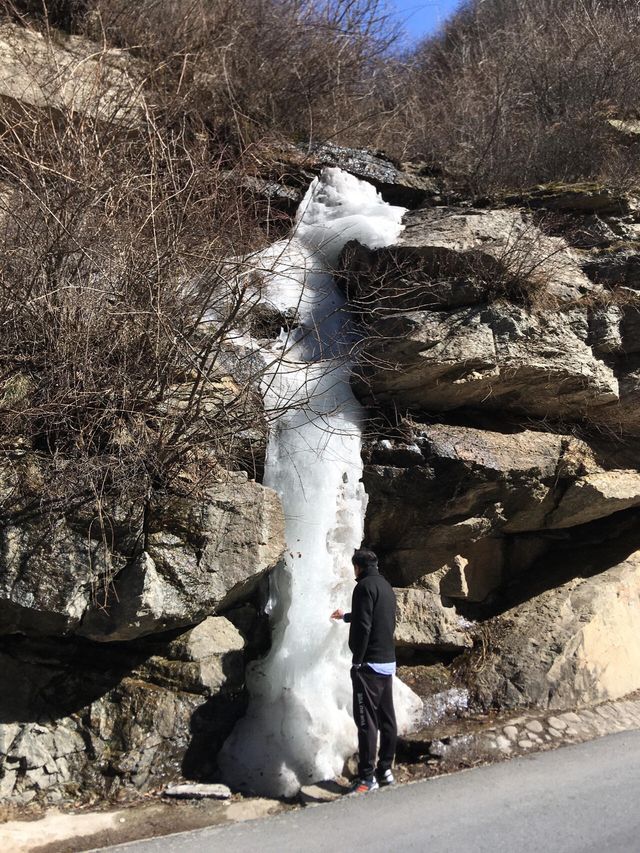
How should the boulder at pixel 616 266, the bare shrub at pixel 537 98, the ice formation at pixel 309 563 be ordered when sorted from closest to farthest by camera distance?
the ice formation at pixel 309 563, the boulder at pixel 616 266, the bare shrub at pixel 537 98

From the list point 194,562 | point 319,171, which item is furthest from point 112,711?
point 319,171

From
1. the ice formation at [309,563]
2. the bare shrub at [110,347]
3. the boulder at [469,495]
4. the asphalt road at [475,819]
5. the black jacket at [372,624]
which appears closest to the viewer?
the asphalt road at [475,819]

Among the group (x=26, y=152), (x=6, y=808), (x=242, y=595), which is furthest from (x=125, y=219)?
(x=6, y=808)

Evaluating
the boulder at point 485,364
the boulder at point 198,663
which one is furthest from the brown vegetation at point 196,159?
the boulder at point 198,663

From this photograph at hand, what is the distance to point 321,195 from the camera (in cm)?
864

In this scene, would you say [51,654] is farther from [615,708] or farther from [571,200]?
[571,200]

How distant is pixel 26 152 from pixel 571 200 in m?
5.34

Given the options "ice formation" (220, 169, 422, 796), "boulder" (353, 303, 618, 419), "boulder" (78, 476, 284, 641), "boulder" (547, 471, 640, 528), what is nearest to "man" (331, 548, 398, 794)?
"ice formation" (220, 169, 422, 796)

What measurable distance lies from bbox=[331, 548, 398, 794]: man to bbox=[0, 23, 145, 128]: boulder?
17.3 ft

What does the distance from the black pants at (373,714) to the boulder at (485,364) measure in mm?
2613

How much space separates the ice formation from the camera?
4.80m

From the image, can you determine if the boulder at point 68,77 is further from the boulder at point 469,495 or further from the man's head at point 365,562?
the man's head at point 365,562

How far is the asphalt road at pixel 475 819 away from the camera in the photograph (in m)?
3.54

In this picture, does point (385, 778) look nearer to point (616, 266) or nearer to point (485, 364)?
point (485, 364)
